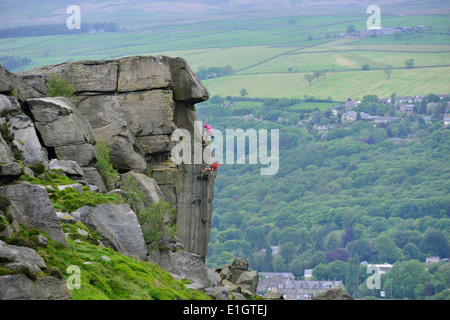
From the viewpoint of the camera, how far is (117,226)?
48156mm

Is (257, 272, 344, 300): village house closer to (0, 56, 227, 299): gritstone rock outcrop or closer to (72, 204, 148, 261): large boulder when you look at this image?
(0, 56, 227, 299): gritstone rock outcrop

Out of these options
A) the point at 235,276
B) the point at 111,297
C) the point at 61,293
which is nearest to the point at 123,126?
the point at 235,276

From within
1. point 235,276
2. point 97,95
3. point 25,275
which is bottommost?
point 235,276

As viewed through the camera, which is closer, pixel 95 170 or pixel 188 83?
pixel 95 170

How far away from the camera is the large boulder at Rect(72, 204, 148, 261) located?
153ft

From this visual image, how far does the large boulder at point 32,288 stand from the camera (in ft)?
105

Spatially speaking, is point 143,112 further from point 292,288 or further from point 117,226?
point 292,288

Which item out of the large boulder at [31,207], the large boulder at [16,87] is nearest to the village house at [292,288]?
the large boulder at [16,87]

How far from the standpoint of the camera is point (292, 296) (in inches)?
5546

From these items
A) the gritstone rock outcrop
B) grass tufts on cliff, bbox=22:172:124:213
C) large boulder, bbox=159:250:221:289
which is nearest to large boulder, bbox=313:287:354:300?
the gritstone rock outcrop

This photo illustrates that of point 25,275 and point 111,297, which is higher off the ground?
point 25,275

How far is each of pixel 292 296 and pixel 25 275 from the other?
111 metres
